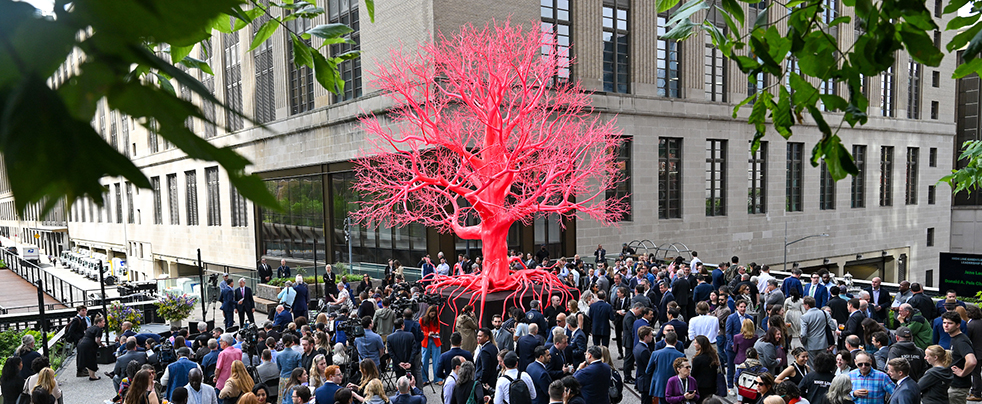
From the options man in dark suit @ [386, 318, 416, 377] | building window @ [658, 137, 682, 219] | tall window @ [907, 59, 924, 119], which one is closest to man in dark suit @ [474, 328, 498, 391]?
man in dark suit @ [386, 318, 416, 377]

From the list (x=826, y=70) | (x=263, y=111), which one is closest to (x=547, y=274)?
(x=826, y=70)

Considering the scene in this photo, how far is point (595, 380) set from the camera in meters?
7.59

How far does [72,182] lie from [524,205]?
12994mm

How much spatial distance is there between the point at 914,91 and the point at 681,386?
42.1 meters

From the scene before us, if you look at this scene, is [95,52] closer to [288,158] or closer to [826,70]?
[826,70]

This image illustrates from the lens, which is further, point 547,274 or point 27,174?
point 547,274

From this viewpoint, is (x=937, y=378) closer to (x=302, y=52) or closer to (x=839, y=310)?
(x=839, y=310)

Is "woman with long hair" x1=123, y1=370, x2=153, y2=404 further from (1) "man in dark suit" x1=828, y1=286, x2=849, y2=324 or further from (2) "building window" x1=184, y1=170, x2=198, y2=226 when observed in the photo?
(2) "building window" x1=184, y1=170, x2=198, y2=226

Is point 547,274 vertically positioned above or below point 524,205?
below

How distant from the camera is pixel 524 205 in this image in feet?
44.7

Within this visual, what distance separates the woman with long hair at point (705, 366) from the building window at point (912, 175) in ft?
134

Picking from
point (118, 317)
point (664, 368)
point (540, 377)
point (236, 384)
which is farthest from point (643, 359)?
point (118, 317)

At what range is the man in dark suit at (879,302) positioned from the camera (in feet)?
37.9

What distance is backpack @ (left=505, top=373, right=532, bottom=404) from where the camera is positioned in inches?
283
